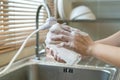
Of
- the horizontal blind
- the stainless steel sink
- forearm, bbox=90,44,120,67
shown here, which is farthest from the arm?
the horizontal blind

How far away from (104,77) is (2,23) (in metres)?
0.59

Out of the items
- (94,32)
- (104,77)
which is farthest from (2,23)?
(94,32)

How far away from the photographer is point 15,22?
1336mm

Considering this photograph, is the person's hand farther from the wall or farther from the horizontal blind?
the wall

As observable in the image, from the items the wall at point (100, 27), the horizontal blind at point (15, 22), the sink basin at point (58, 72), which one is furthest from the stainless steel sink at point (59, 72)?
the wall at point (100, 27)

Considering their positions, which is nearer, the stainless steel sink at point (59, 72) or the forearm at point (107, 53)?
the forearm at point (107, 53)

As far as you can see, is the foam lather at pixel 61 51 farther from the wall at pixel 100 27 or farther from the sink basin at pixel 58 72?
the wall at pixel 100 27

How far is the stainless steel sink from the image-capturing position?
3.54 ft

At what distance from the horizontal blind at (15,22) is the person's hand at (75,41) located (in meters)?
0.52

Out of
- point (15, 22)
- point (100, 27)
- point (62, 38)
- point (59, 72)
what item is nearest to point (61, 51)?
point (62, 38)

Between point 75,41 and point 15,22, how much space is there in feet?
2.32

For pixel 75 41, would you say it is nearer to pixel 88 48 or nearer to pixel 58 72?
pixel 88 48

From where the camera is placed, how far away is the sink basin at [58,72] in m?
1.08

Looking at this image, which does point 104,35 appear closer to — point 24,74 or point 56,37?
point 24,74
